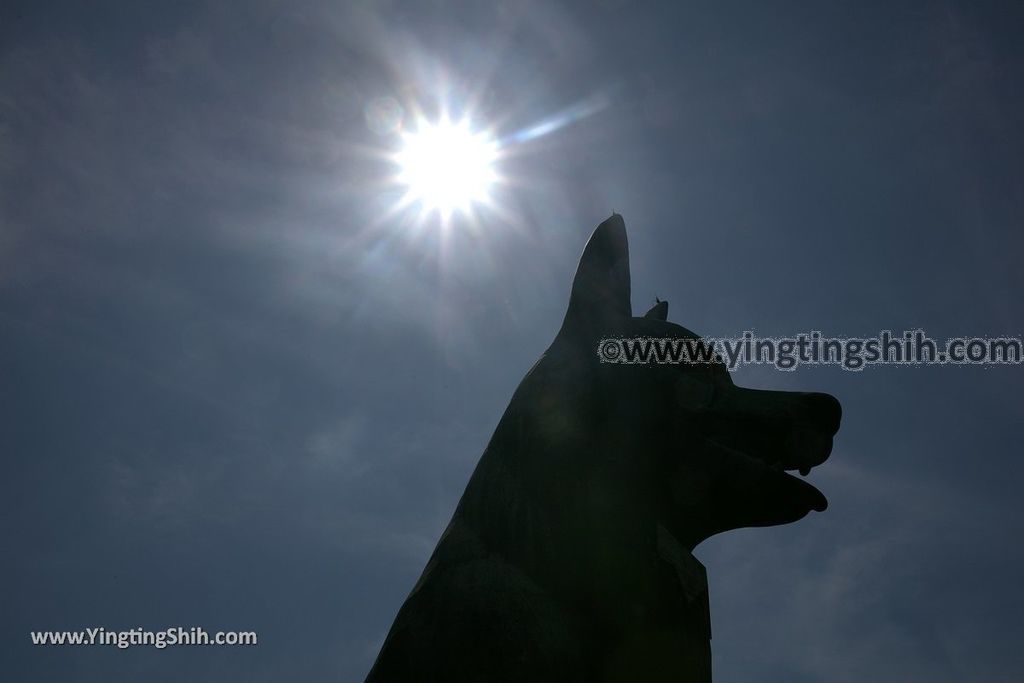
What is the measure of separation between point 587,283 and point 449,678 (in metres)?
2.32

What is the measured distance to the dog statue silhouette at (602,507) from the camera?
14.0 ft

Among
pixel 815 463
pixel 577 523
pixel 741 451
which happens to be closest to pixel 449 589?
pixel 577 523

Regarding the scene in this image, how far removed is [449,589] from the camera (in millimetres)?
4395

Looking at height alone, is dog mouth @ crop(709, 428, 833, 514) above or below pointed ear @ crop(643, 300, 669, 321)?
below

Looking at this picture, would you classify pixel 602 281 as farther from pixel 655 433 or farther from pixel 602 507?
pixel 602 507

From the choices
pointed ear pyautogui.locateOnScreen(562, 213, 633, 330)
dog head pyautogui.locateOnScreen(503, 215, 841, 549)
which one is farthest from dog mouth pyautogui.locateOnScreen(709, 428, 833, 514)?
pointed ear pyautogui.locateOnScreen(562, 213, 633, 330)

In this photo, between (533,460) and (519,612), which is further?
(533,460)

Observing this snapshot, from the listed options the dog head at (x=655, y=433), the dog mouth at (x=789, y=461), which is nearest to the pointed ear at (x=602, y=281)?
the dog head at (x=655, y=433)

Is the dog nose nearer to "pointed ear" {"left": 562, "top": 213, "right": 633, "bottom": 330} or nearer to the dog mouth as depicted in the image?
the dog mouth

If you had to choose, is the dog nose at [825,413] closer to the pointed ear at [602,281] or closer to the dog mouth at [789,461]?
the dog mouth at [789,461]

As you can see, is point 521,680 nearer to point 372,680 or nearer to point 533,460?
point 372,680

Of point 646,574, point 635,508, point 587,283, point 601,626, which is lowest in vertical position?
point 601,626

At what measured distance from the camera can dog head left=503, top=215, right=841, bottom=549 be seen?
473cm

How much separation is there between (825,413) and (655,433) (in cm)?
101
